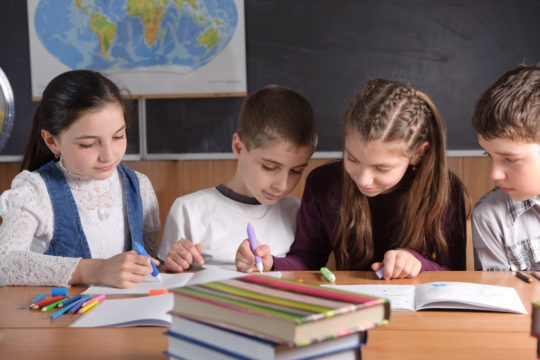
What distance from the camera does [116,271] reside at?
50.7 inches

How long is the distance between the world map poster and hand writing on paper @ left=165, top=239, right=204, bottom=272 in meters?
1.34

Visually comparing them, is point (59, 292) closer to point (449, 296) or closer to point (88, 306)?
point (88, 306)

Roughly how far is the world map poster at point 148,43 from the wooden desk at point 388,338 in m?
1.74

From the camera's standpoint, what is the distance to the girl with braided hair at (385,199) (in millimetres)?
1475

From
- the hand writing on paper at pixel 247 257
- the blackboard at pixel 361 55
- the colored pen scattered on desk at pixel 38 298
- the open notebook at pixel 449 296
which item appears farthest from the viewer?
the blackboard at pixel 361 55

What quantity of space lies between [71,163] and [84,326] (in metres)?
0.70

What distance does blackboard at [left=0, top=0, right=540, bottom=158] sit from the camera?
102 inches

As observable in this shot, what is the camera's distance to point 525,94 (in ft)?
4.68

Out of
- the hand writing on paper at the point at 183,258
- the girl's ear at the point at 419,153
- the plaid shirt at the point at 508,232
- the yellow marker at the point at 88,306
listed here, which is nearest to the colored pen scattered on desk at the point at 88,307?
the yellow marker at the point at 88,306

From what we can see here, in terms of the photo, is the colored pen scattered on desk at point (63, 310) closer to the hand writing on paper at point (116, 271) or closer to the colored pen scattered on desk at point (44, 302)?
the colored pen scattered on desk at point (44, 302)

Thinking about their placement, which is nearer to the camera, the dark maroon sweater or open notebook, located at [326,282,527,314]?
open notebook, located at [326,282,527,314]

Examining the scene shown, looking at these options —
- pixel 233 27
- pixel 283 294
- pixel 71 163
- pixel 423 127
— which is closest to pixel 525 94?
pixel 423 127

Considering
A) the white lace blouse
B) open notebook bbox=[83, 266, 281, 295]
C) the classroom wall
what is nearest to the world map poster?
the classroom wall

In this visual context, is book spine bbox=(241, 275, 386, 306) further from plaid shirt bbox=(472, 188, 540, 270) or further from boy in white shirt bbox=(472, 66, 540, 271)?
plaid shirt bbox=(472, 188, 540, 270)
